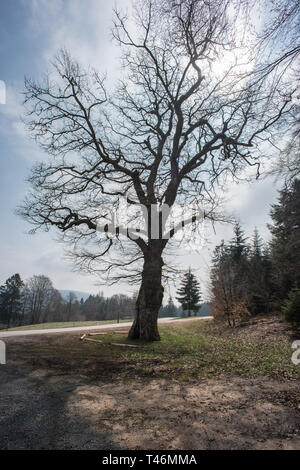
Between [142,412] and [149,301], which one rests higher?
[149,301]

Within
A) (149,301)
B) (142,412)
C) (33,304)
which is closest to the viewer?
(142,412)

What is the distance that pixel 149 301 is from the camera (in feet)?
32.3

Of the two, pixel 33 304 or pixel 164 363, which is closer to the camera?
pixel 164 363

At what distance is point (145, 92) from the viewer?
11.1 meters

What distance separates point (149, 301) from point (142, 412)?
22.5 feet

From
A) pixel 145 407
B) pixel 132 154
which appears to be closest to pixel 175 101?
pixel 132 154

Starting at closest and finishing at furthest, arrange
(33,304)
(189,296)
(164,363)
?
A: (164,363), (189,296), (33,304)

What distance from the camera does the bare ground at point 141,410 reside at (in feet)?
7.67

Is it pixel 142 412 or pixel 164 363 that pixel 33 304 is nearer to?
pixel 164 363

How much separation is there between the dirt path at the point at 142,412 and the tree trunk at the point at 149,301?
16.4 ft

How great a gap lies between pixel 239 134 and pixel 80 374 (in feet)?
35.6

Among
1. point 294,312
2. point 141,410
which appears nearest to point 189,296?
point 294,312

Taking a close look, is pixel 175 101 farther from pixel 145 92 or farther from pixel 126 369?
pixel 126 369

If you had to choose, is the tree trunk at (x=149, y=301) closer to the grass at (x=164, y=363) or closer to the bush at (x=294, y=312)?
the grass at (x=164, y=363)
